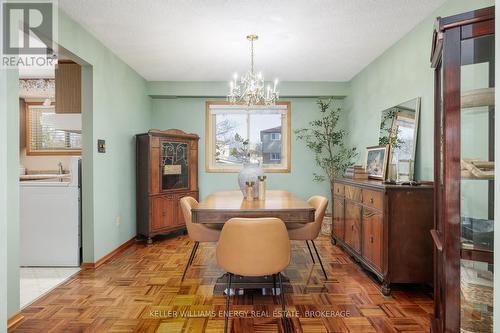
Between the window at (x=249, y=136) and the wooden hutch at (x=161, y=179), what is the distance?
2.30ft

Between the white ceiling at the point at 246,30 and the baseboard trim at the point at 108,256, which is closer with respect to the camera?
the white ceiling at the point at 246,30

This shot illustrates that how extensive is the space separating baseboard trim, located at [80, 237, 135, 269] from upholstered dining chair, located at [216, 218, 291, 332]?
203 centimetres

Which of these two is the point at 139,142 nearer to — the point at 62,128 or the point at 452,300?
the point at 62,128

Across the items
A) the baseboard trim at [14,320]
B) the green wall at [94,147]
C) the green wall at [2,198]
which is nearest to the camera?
the green wall at [2,198]

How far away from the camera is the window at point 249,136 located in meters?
5.41

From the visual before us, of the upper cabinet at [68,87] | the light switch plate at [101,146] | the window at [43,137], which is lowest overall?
the light switch plate at [101,146]

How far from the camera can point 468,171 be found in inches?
56.0

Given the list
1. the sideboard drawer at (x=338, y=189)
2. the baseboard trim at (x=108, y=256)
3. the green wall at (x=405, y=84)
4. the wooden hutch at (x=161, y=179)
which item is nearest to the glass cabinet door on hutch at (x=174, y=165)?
the wooden hutch at (x=161, y=179)

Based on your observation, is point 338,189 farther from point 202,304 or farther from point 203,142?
point 203,142

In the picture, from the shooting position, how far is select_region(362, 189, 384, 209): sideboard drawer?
2.67 m

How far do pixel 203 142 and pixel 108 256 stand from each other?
2.52 meters

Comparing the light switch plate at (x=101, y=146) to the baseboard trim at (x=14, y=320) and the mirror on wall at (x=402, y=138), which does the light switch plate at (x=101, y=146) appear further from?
the mirror on wall at (x=402, y=138)

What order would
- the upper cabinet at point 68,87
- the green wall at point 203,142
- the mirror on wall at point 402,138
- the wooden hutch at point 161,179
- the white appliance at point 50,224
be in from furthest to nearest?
1. the green wall at point 203,142
2. the wooden hutch at point 161,179
3. the upper cabinet at point 68,87
4. the white appliance at point 50,224
5. the mirror on wall at point 402,138

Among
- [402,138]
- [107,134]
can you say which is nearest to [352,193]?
[402,138]
